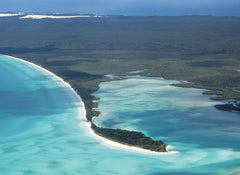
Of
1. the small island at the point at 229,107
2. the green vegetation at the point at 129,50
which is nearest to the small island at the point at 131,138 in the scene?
the green vegetation at the point at 129,50

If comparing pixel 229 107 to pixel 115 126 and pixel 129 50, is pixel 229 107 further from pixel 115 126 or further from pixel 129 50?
pixel 129 50

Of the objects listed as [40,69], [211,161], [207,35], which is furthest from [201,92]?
[207,35]

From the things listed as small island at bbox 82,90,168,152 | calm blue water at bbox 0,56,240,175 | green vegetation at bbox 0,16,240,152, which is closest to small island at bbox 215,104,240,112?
calm blue water at bbox 0,56,240,175

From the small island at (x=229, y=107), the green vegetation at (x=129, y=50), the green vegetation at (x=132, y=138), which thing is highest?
the green vegetation at (x=129, y=50)

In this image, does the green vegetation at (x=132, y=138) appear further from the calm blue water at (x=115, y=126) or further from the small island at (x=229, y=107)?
the small island at (x=229, y=107)

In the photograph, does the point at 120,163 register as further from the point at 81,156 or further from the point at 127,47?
the point at 127,47
